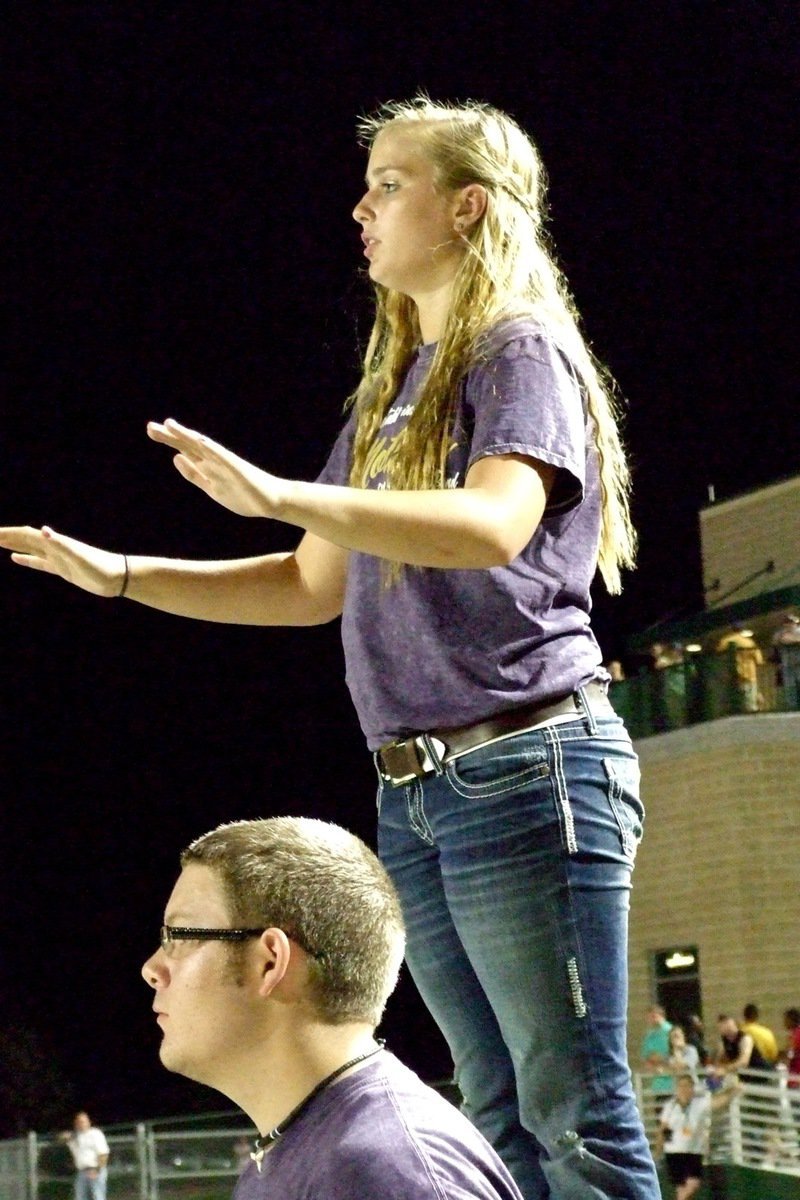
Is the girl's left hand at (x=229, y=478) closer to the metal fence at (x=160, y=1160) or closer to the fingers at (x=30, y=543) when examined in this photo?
the fingers at (x=30, y=543)

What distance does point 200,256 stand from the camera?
1549 centimetres

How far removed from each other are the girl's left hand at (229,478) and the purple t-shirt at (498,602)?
1.04 ft

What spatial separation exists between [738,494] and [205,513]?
19.7 ft

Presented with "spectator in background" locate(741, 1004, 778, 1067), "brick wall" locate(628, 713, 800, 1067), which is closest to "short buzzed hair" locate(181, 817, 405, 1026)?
"spectator in background" locate(741, 1004, 778, 1067)

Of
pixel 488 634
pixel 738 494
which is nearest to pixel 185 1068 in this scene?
pixel 488 634

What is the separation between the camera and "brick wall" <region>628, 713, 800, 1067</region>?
16.6 metres

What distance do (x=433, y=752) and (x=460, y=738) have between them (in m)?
0.03

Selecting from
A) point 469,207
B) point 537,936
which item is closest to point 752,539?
point 469,207

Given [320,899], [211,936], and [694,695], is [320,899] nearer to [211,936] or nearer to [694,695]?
[211,936]

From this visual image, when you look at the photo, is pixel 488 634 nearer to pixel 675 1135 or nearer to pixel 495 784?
Result: pixel 495 784

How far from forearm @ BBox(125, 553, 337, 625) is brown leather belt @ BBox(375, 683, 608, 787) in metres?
0.38

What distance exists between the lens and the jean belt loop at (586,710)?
2051 millimetres

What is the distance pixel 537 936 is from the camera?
76.0 inches

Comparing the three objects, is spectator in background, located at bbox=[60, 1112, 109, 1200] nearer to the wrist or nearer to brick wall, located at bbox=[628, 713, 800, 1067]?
brick wall, located at bbox=[628, 713, 800, 1067]
